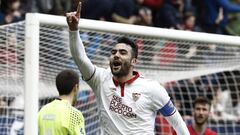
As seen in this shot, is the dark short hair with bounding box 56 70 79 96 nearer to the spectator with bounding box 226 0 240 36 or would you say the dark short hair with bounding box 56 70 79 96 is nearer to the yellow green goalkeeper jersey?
the yellow green goalkeeper jersey

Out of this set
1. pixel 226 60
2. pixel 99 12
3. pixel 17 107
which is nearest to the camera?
pixel 17 107

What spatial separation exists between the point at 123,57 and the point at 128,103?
0.37m

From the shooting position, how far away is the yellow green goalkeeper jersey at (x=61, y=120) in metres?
7.08

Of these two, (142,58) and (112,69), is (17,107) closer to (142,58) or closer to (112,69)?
(142,58)

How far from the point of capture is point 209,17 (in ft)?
47.1

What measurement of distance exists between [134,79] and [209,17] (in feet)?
24.1

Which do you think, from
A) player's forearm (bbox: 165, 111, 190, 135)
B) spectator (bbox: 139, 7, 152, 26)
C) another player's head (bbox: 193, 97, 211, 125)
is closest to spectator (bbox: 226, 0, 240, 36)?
spectator (bbox: 139, 7, 152, 26)

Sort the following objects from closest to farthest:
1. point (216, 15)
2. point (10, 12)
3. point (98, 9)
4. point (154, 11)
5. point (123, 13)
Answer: point (10, 12) → point (98, 9) → point (123, 13) → point (154, 11) → point (216, 15)

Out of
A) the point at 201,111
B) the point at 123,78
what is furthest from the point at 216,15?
the point at 123,78

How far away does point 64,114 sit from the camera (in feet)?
23.3

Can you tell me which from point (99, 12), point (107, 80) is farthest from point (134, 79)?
point (99, 12)

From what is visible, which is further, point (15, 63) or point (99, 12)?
point (99, 12)

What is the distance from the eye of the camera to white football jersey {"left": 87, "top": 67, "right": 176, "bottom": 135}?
7.05 meters

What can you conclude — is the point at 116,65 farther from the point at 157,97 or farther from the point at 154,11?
the point at 154,11
